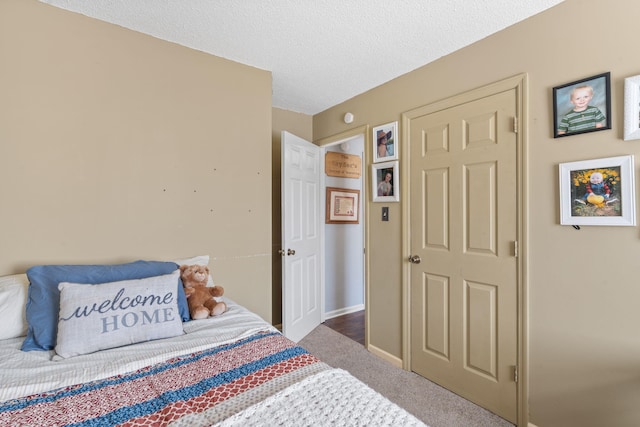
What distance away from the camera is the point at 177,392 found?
3.22 ft

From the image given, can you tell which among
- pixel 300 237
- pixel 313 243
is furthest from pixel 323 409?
pixel 313 243

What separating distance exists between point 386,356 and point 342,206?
183cm

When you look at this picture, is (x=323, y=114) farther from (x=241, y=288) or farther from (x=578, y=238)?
(x=578, y=238)

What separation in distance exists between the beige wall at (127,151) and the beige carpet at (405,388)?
2.73ft

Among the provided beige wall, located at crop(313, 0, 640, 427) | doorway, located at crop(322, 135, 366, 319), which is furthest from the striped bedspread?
doorway, located at crop(322, 135, 366, 319)

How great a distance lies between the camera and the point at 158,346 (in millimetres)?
1297

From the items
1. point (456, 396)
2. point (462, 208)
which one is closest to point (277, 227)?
point (462, 208)

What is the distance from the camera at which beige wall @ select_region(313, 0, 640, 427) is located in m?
1.43

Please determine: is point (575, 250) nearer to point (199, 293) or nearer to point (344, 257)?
point (199, 293)

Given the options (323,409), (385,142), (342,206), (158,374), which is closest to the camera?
(323,409)

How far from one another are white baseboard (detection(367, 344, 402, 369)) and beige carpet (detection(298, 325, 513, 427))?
0.13 ft

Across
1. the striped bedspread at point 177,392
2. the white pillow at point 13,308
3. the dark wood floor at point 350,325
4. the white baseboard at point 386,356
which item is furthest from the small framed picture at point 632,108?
the white pillow at point 13,308

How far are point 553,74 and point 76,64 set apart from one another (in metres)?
2.78

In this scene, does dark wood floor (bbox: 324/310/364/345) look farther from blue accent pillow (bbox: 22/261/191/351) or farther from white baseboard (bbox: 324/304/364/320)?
blue accent pillow (bbox: 22/261/191/351)
